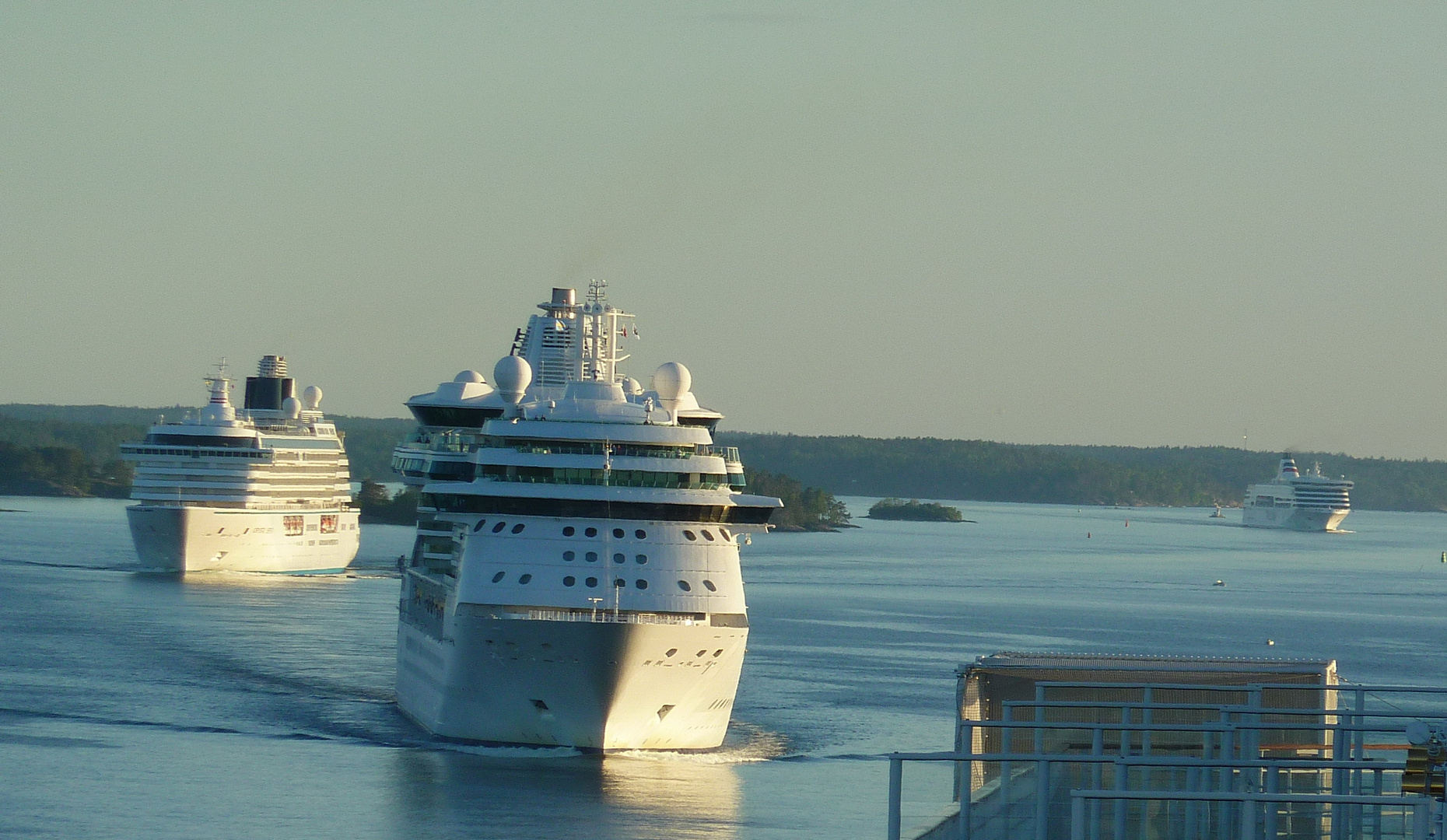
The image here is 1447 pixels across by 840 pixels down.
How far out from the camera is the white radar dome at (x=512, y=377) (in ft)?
136

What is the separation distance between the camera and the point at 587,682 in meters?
34.0

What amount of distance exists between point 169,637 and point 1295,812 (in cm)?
4514

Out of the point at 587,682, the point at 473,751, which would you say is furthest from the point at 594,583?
the point at 473,751

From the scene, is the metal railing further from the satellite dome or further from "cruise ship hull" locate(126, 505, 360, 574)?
"cruise ship hull" locate(126, 505, 360, 574)

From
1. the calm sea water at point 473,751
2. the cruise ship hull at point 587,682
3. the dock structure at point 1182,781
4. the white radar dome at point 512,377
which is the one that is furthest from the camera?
the white radar dome at point 512,377

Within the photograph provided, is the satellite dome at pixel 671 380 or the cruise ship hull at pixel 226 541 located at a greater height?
the satellite dome at pixel 671 380

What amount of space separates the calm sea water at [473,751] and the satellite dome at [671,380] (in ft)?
23.0

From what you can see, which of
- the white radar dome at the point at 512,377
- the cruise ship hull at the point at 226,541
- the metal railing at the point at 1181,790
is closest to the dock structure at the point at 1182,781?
the metal railing at the point at 1181,790

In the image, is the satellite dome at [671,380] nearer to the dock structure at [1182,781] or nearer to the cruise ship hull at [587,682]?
the cruise ship hull at [587,682]

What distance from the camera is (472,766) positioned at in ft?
113

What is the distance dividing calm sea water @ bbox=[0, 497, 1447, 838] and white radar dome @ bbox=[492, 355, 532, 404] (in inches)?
294

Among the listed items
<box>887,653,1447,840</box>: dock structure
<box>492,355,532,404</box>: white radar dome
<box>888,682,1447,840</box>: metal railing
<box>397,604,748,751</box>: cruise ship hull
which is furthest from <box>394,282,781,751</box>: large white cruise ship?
<box>888,682,1447,840</box>: metal railing

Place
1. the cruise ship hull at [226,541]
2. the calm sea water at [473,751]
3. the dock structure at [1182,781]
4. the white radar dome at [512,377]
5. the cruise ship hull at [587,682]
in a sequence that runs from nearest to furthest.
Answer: the dock structure at [1182,781] < the calm sea water at [473,751] < the cruise ship hull at [587,682] < the white radar dome at [512,377] < the cruise ship hull at [226,541]

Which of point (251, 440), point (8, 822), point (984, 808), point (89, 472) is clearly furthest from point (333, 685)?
point (89, 472)
